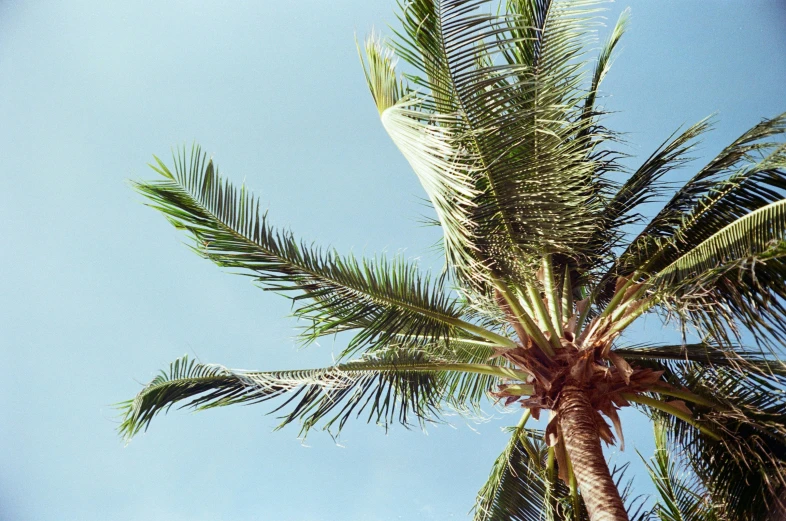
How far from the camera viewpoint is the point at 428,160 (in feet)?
12.5

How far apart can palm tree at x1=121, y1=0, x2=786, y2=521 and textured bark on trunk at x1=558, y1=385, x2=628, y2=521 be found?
1 cm

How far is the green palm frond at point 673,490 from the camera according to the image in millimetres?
5402

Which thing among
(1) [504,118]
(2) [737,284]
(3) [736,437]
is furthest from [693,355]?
(1) [504,118]

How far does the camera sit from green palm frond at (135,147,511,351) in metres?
4.88

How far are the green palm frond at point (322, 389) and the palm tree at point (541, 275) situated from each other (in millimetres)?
19

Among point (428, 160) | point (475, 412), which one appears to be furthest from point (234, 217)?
point (475, 412)

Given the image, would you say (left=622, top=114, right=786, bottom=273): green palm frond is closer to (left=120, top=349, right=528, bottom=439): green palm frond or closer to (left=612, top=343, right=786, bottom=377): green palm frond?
(left=612, top=343, right=786, bottom=377): green palm frond

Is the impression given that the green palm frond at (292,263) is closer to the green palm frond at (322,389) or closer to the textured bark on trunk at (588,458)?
the green palm frond at (322,389)

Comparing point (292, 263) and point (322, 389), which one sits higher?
point (292, 263)

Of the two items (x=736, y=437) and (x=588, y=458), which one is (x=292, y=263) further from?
(x=736, y=437)

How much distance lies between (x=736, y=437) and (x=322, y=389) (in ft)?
10.8

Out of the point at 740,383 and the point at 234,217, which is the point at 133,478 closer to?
the point at 234,217

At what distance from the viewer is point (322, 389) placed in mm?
5109

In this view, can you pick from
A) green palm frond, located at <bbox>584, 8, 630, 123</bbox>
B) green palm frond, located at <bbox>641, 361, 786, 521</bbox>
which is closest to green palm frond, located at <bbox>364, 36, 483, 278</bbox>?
green palm frond, located at <bbox>641, 361, 786, 521</bbox>
